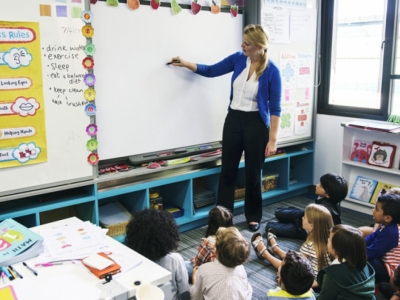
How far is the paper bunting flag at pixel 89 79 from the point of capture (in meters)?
2.60

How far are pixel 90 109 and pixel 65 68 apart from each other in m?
0.28

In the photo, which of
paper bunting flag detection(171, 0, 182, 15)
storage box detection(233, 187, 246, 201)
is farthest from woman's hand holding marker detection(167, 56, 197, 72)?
storage box detection(233, 187, 246, 201)

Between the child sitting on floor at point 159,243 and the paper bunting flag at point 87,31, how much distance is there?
1239 millimetres

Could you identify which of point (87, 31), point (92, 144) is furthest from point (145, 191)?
point (87, 31)

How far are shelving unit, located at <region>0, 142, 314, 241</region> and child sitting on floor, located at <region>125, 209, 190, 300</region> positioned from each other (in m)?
0.93

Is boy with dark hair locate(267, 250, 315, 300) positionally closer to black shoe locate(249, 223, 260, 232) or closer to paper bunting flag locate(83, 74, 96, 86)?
black shoe locate(249, 223, 260, 232)

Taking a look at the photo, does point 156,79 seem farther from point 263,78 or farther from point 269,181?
point 269,181

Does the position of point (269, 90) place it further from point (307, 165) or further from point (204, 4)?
point (307, 165)

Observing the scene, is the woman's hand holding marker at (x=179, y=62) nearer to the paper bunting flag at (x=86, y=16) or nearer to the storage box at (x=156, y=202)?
the paper bunting flag at (x=86, y=16)

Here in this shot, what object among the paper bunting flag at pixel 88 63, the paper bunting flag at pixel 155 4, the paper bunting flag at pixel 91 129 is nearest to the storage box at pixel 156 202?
the paper bunting flag at pixel 91 129

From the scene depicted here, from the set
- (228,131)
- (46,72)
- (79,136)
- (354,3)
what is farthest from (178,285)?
(354,3)

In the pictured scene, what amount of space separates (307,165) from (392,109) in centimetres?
91

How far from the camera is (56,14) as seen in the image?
242 cm

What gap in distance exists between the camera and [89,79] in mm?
2617
